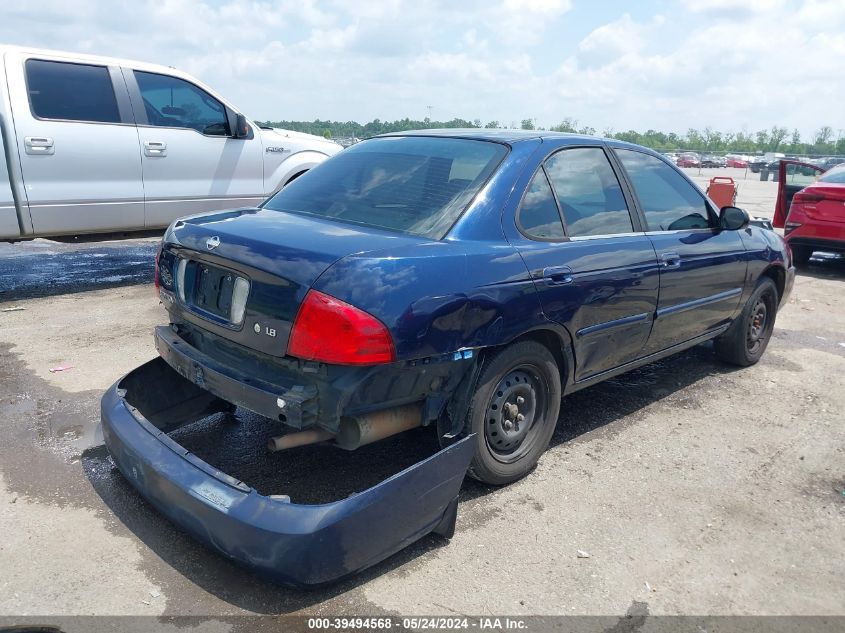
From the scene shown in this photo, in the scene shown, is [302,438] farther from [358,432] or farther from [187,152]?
[187,152]

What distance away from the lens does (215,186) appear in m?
7.52

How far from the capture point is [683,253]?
13.5ft

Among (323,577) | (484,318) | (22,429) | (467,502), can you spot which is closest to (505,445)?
(467,502)

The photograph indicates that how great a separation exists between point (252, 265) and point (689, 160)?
66.5 meters

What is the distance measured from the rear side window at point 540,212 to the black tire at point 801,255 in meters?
7.81

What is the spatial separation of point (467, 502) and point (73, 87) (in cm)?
567

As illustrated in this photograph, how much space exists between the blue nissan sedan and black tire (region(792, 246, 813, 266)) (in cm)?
683

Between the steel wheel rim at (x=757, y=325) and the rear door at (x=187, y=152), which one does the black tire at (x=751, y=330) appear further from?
Result: the rear door at (x=187, y=152)

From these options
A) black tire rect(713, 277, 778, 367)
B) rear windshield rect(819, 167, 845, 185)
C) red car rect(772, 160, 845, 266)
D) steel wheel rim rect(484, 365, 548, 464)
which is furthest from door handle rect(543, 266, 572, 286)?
rear windshield rect(819, 167, 845, 185)

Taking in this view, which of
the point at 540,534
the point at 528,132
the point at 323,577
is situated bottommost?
the point at 540,534

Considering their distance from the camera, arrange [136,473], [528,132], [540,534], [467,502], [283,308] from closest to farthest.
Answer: [283,308] < [136,473] < [540,534] < [467,502] < [528,132]

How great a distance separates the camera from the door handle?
10.4 feet

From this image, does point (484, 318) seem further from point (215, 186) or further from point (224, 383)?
point (215, 186)

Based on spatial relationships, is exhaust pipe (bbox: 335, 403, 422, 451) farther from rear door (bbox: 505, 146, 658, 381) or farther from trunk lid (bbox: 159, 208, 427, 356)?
rear door (bbox: 505, 146, 658, 381)
